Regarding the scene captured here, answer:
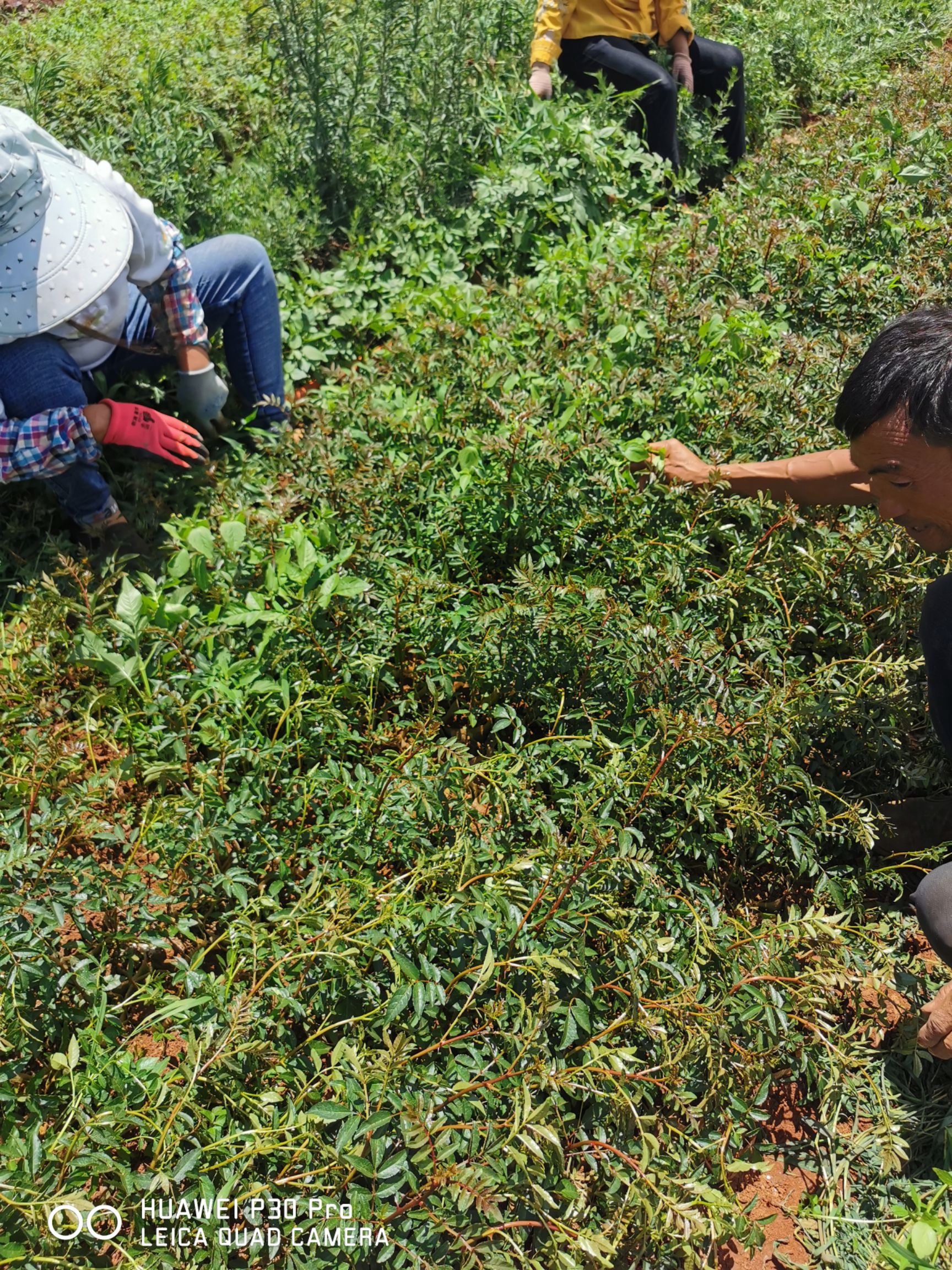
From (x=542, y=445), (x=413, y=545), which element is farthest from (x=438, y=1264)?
(x=542, y=445)

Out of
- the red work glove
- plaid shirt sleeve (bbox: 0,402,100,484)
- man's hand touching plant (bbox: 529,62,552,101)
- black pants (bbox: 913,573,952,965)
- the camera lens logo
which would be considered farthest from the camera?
man's hand touching plant (bbox: 529,62,552,101)

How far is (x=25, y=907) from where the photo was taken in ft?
6.27

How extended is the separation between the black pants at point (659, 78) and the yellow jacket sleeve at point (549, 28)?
159mm

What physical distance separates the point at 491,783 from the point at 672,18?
4525mm

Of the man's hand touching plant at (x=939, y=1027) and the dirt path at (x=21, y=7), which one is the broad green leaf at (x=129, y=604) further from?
the dirt path at (x=21, y=7)

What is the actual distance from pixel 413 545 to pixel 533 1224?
1.74 meters

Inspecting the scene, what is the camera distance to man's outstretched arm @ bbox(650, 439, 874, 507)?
8.50ft

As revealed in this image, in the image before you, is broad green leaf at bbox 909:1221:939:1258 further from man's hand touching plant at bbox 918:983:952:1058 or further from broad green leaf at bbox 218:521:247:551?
broad green leaf at bbox 218:521:247:551

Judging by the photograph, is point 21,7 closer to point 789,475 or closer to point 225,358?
point 225,358

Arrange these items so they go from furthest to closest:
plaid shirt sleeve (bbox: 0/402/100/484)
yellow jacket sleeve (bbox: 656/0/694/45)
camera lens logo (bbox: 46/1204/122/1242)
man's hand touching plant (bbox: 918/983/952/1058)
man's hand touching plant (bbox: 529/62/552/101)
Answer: yellow jacket sleeve (bbox: 656/0/694/45) < man's hand touching plant (bbox: 529/62/552/101) < plaid shirt sleeve (bbox: 0/402/100/484) < man's hand touching plant (bbox: 918/983/952/1058) < camera lens logo (bbox: 46/1204/122/1242)

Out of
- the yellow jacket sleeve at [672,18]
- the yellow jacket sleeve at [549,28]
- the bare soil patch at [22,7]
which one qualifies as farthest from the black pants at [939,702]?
the bare soil patch at [22,7]

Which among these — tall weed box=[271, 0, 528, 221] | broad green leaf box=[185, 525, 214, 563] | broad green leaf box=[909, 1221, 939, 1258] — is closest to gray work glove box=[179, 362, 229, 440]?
broad green leaf box=[185, 525, 214, 563]

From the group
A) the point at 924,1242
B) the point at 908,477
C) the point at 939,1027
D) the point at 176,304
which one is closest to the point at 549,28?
the point at 176,304

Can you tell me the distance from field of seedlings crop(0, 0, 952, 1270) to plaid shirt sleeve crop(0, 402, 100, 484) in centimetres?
35
